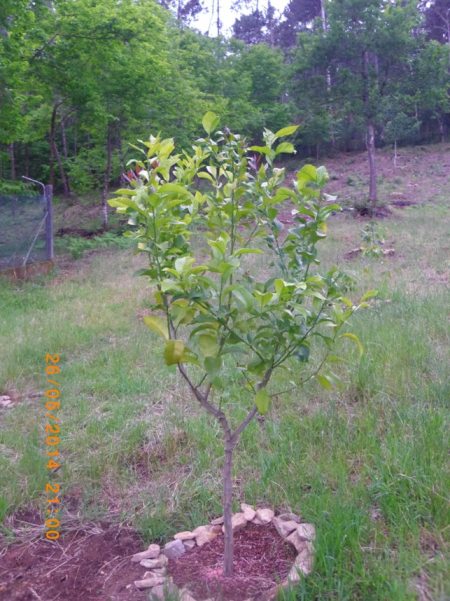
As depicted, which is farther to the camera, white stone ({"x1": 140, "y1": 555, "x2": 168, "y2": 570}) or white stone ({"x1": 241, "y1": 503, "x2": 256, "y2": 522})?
white stone ({"x1": 241, "y1": 503, "x2": 256, "y2": 522})

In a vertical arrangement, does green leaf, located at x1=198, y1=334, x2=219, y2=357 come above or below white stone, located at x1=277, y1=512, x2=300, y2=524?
above

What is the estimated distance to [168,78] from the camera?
17.3 m

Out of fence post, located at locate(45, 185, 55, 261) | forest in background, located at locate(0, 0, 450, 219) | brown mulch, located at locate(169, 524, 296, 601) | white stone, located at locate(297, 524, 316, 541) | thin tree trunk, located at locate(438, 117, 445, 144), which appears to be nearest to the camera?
brown mulch, located at locate(169, 524, 296, 601)

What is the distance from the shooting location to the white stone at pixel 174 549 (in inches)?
104

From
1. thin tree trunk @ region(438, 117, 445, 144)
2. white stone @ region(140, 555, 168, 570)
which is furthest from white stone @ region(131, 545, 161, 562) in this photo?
thin tree trunk @ region(438, 117, 445, 144)

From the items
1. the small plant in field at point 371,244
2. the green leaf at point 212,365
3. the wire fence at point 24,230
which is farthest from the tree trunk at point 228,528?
the wire fence at point 24,230

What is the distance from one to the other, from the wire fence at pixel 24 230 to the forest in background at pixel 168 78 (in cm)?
182

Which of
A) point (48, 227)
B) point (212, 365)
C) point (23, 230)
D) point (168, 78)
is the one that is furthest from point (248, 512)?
point (168, 78)

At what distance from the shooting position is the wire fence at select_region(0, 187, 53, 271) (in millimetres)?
10781

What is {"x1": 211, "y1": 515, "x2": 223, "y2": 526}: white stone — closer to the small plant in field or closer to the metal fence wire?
the small plant in field

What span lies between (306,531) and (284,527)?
13 cm

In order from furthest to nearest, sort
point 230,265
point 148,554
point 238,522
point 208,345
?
point 238,522 → point 148,554 → point 208,345 → point 230,265

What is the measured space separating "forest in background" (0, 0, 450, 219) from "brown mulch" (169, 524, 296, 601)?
401 inches

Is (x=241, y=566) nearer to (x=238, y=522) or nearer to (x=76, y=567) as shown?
(x=238, y=522)
